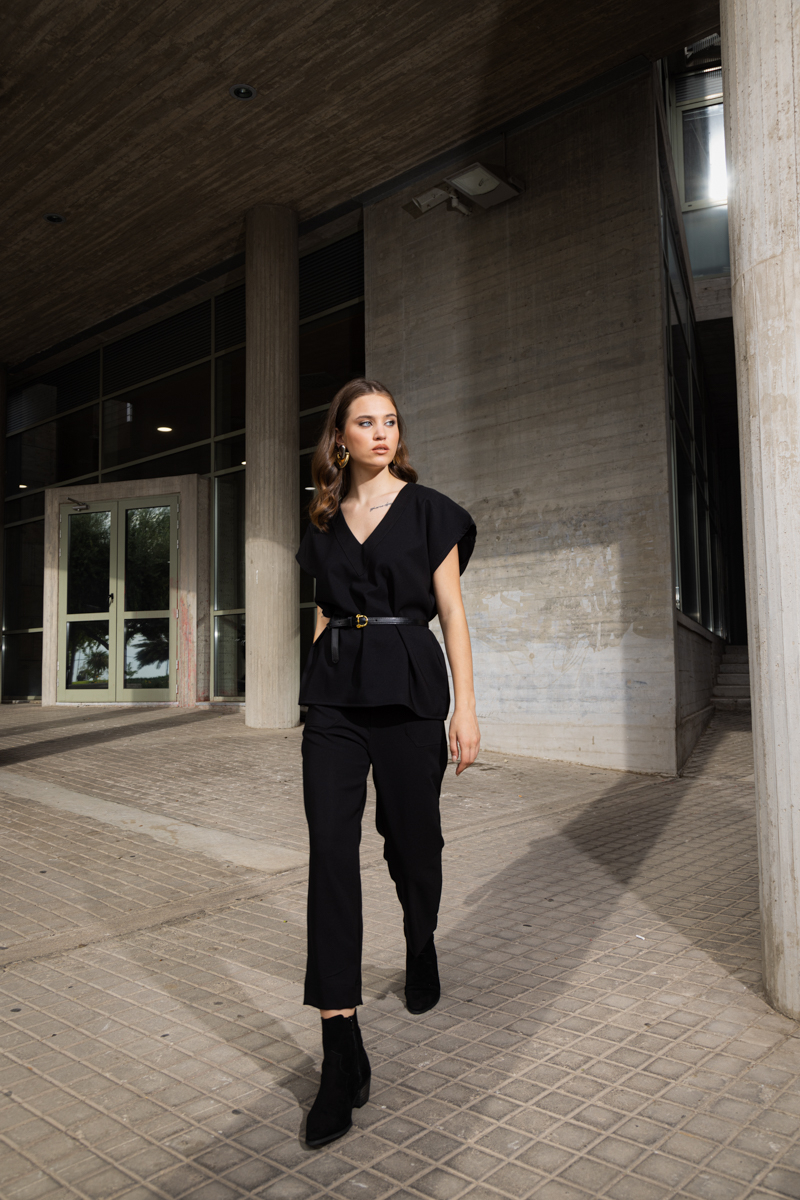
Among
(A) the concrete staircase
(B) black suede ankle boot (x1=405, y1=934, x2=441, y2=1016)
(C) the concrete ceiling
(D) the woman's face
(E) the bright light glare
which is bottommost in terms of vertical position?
(B) black suede ankle boot (x1=405, y1=934, x2=441, y2=1016)

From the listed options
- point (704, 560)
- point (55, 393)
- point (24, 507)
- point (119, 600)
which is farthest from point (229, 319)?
point (704, 560)

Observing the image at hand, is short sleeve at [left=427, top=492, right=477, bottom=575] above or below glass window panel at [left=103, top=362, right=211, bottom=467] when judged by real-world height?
below

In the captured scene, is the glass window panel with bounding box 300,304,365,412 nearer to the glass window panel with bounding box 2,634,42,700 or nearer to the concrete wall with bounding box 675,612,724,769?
the concrete wall with bounding box 675,612,724,769

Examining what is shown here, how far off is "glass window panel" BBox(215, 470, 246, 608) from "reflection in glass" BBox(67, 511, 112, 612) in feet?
7.71

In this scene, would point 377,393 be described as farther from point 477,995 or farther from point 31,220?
point 31,220

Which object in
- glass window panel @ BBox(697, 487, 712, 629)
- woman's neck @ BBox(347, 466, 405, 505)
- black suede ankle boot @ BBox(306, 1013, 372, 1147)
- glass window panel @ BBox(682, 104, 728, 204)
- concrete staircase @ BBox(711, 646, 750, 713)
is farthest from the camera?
glass window panel @ BBox(682, 104, 728, 204)

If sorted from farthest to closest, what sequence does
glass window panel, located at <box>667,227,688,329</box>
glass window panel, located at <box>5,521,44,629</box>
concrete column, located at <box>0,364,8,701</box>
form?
concrete column, located at <box>0,364,8,701</box> → glass window panel, located at <box>5,521,44,629</box> → glass window panel, located at <box>667,227,688,329</box>

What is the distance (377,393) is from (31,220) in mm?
11667

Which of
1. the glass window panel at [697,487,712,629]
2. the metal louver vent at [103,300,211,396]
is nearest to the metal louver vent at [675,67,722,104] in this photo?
the glass window panel at [697,487,712,629]

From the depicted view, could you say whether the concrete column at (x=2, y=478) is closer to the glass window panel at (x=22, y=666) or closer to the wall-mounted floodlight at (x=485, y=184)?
the glass window panel at (x=22, y=666)

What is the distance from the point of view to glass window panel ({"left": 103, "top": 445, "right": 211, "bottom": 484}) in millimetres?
13969

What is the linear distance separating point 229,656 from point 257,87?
779 centimetres

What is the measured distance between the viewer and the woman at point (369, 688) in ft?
7.30

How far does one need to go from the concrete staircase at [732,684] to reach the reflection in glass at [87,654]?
392 inches
